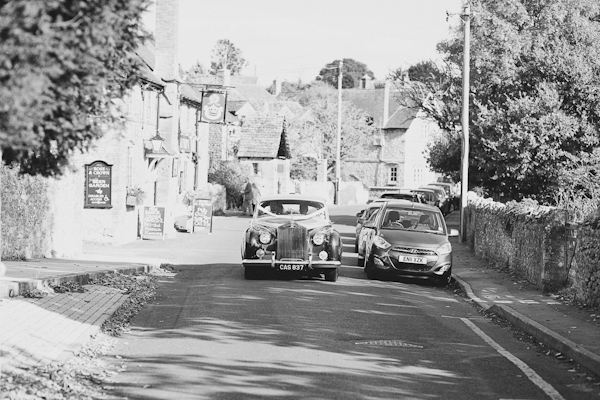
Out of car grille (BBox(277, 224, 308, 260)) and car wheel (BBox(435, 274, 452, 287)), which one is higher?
car grille (BBox(277, 224, 308, 260))

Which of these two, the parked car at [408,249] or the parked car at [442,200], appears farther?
the parked car at [442,200]

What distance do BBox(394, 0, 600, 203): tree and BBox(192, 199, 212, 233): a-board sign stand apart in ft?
34.4

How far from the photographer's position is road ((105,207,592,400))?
9.01 m

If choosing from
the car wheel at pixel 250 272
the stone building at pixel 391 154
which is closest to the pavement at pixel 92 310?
the car wheel at pixel 250 272

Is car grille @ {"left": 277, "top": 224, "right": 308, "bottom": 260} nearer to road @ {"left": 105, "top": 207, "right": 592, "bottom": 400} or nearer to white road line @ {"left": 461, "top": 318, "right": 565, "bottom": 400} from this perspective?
road @ {"left": 105, "top": 207, "right": 592, "bottom": 400}

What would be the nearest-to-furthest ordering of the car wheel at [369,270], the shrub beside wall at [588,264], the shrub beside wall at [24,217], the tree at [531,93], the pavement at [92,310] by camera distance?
the pavement at [92,310] < the shrub beside wall at [588,264] < the shrub beside wall at [24,217] < the car wheel at [369,270] < the tree at [531,93]

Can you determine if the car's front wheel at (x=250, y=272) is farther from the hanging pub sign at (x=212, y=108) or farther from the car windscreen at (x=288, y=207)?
the hanging pub sign at (x=212, y=108)

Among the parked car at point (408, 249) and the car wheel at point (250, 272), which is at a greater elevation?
the parked car at point (408, 249)

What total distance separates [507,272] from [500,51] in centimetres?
1662

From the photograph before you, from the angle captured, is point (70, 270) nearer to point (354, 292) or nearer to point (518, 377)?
point (354, 292)

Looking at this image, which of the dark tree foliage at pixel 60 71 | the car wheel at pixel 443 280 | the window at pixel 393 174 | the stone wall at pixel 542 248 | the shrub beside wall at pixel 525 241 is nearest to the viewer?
the dark tree foliage at pixel 60 71

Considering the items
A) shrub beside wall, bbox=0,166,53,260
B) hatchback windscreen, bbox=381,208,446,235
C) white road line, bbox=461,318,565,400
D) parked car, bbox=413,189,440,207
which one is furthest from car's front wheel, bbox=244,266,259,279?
parked car, bbox=413,189,440,207

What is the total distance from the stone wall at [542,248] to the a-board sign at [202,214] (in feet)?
40.5

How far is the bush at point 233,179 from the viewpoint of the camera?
53.3 meters
